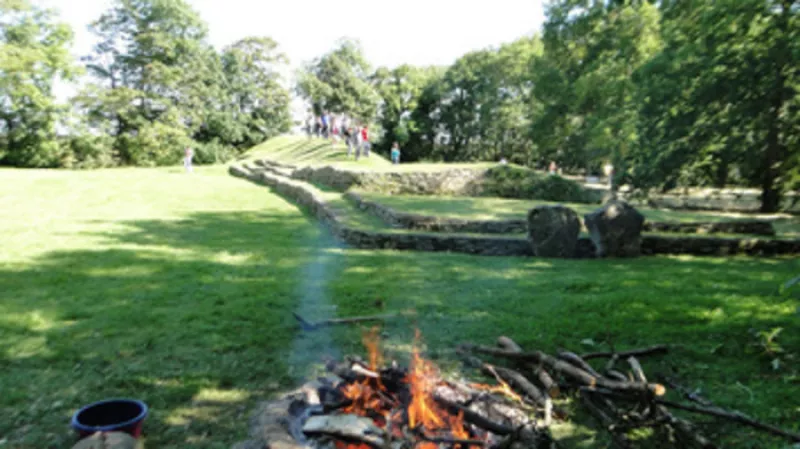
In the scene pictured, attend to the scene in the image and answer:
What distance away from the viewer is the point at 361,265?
30.0ft

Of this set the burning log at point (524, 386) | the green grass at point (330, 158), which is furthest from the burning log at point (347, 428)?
the green grass at point (330, 158)

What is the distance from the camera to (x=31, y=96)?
35531mm

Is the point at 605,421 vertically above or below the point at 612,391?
below

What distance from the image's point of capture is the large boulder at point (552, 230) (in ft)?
34.4

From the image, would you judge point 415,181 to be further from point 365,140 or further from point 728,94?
point 728,94

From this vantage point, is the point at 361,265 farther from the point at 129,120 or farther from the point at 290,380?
the point at 129,120

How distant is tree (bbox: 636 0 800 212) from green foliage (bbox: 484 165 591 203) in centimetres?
462

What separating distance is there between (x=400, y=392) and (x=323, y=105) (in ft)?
141

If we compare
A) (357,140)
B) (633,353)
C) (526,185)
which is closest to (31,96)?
(357,140)

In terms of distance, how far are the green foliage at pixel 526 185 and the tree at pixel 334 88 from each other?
2676cm

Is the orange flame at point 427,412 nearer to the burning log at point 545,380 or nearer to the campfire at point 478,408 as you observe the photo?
the campfire at point 478,408

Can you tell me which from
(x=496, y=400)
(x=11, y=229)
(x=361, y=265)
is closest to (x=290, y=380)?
(x=496, y=400)

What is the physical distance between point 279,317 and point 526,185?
14.8m

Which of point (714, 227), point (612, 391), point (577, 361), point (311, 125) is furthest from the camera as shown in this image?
point (311, 125)
